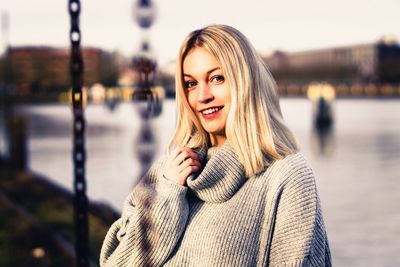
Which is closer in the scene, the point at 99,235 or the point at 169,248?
the point at 169,248

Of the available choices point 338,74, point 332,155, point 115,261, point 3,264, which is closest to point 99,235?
point 3,264

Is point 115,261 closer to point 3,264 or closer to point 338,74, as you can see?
point 3,264

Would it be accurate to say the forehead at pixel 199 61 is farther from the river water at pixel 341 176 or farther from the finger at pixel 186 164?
the river water at pixel 341 176

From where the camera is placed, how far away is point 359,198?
7.77 metres

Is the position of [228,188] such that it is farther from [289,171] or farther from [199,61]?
[199,61]

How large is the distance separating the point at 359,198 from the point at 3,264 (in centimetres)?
395

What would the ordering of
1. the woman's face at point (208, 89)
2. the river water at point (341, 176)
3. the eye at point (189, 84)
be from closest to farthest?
1. the woman's face at point (208, 89)
2. the eye at point (189, 84)
3. the river water at point (341, 176)

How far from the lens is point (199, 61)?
6.98ft

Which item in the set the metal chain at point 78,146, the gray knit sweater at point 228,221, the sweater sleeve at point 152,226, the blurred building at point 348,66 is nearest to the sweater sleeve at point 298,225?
the gray knit sweater at point 228,221

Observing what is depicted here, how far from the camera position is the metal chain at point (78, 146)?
2277 mm

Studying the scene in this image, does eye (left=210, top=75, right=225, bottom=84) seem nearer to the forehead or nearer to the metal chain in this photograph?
the forehead

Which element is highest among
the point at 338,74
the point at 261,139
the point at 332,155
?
the point at 261,139

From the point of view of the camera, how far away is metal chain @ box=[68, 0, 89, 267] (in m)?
2.28

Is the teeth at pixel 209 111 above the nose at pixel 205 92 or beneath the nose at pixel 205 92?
beneath
